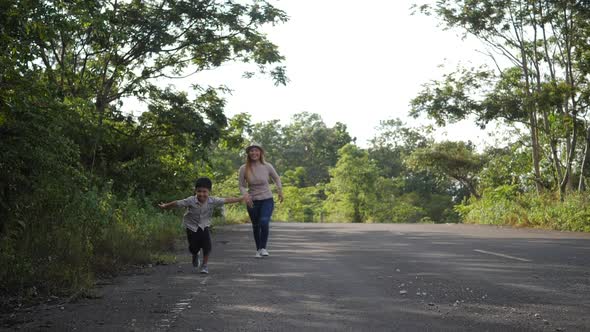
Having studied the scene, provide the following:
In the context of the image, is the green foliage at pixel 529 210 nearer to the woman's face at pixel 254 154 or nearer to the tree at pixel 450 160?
the tree at pixel 450 160

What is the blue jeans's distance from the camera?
1207 centimetres

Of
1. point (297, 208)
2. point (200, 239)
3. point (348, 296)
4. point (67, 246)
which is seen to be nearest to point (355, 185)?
point (297, 208)

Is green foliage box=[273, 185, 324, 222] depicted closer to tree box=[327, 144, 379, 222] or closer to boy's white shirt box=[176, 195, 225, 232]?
tree box=[327, 144, 379, 222]

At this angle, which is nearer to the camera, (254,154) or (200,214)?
(200,214)

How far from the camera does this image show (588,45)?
25.1m

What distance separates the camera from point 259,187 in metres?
12.1

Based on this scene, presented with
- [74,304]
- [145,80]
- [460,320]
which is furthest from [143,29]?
[460,320]

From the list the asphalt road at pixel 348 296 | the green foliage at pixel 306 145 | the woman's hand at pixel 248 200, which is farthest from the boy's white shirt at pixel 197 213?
the green foliage at pixel 306 145

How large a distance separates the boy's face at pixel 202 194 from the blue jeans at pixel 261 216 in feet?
6.16

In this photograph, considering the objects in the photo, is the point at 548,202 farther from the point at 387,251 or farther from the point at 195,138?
the point at 387,251

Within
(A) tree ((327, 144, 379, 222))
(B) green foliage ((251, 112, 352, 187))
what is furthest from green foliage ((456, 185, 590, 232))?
(B) green foliage ((251, 112, 352, 187))

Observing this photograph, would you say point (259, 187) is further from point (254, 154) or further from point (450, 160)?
point (450, 160)

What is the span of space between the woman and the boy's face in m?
1.64

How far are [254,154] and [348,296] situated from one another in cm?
494
